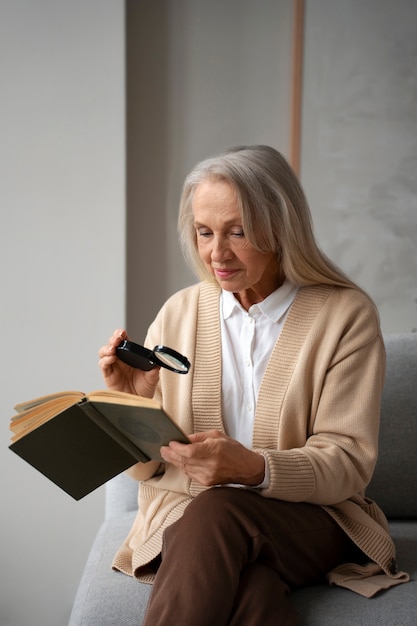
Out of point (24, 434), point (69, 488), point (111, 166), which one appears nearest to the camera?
point (24, 434)

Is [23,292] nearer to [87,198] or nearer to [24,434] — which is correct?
[87,198]

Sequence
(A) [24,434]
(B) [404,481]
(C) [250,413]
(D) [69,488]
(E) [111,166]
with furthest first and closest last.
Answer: (E) [111,166]
(B) [404,481]
(C) [250,413]
(D) [69,488]
(A) [24,434]

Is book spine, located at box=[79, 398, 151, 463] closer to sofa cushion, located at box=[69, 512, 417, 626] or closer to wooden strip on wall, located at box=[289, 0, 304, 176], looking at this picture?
sofa cushion, located at box=[69, 512, 417, 626]

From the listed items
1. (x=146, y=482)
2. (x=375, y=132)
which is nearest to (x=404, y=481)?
(x=146, y=482)

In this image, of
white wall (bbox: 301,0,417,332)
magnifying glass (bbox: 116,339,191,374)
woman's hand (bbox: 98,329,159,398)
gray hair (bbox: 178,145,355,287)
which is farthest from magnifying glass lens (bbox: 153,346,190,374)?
white wall (bbox: 301,0,417,332)

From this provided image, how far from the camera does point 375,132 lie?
2930 mm

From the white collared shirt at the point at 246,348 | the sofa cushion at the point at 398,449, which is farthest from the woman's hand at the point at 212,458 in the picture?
the sofa cushion at the point at 398,449

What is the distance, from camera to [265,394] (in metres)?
1.87

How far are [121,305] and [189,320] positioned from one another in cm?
76

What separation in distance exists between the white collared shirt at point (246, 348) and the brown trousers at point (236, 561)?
0.86 feet

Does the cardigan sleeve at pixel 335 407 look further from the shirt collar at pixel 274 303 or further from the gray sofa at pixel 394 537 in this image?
the gray sofa at pixel 394 537

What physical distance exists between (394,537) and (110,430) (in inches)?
34.5

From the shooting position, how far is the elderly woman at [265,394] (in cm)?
164

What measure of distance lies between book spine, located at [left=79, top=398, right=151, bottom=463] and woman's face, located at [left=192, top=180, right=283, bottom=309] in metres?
0.44
